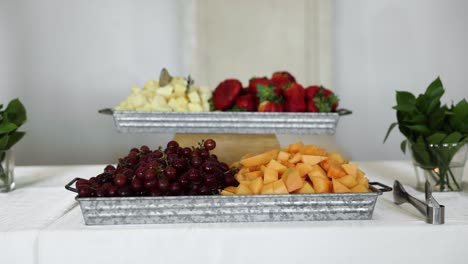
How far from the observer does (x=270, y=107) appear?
148 centimetres

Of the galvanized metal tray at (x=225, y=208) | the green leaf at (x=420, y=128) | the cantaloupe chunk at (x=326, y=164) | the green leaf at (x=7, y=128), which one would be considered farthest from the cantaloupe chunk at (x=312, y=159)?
the green leaf at (x=7, y=128)

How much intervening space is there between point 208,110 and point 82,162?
93.4 inches

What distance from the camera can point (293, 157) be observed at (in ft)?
3.56

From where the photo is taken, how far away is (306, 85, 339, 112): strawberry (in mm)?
1483

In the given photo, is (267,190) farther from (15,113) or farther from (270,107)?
(15,113)

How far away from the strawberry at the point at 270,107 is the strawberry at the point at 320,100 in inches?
3.1

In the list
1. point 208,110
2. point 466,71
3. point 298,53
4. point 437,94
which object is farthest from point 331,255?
point 466,71

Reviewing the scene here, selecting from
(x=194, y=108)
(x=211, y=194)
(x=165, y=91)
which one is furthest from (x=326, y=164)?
(x=165, y=91)

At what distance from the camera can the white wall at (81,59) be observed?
3.57 meters

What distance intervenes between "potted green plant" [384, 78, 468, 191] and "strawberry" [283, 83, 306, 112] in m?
0.27

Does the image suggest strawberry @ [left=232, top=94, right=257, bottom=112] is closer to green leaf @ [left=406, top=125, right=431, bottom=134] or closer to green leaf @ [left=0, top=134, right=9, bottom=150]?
green leaf @ [left=406, top=125, right=431, bottom=134]

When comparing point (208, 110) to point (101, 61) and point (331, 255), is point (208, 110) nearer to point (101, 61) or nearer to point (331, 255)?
point (331, 255)

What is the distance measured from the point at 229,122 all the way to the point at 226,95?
10 cm

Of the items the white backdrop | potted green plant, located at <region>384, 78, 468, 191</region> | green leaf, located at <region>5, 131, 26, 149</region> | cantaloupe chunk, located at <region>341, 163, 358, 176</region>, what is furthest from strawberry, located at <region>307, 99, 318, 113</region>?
the white backdrop
